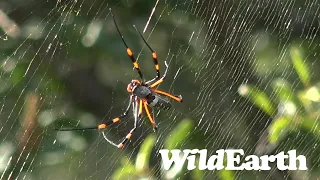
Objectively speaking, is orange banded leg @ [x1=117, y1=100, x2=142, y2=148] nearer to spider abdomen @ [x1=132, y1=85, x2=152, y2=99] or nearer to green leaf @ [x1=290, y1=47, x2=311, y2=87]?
spider abdomen @ [x1=132, y1=85, x2=152, y2=99]

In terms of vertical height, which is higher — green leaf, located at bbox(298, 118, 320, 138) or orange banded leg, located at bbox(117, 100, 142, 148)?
green leaf, located at bbox(298, 118, 320, 138)

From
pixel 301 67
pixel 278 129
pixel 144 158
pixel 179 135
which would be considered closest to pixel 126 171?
pixel 144 158

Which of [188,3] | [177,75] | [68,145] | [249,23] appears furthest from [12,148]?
[249,23]

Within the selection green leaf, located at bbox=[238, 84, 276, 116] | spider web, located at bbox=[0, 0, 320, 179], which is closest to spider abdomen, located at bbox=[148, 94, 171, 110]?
spider web, located at bbox=[0, 0, 320, 179]

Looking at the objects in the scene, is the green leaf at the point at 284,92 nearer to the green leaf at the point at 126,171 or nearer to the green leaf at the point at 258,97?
the green leaf at the point at 258,97

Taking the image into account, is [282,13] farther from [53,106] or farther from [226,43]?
[53,106]

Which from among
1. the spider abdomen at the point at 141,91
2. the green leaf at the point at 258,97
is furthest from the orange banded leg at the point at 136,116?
the green leaf at the point at 258,97
